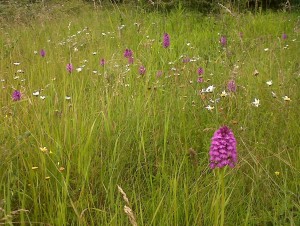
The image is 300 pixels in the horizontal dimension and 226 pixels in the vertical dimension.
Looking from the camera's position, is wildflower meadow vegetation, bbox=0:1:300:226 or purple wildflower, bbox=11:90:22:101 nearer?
wildflower meadow vegetation, bbox=0:1:300:226

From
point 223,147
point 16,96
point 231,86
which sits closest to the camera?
point 223,147

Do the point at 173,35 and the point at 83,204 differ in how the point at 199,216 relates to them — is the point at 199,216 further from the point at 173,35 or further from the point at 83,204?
the point at 173,35

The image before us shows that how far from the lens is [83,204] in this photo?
1.50 m

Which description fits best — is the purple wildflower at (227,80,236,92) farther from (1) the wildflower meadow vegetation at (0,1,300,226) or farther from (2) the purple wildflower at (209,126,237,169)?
(2) the purple wildflower at (209,126,237,169)

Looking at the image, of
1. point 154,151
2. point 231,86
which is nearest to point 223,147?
point 154,151

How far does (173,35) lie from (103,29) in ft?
3.33

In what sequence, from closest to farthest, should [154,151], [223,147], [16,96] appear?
[223,147] → [154,151] → [16,96]

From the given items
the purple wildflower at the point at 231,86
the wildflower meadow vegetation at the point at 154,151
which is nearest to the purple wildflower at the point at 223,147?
the wildflower meadow vegetation at the point at 154,151

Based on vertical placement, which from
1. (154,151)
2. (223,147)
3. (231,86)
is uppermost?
(223,147)

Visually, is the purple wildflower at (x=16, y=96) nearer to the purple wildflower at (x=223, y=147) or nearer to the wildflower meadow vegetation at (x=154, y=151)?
the wildflower meadow vegetation at (x=154, y=151)

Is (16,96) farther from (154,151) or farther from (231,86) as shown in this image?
(231,86)

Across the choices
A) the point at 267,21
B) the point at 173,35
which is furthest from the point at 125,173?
the point at 267,21

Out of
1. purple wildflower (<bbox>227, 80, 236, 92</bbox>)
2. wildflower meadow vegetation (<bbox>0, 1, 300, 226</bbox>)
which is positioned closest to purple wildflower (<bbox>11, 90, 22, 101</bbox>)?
wildflower meadow vegetation (<bbox>0, 1, 300, 226</bbox>)

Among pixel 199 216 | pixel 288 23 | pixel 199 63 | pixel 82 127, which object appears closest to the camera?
pixel 199 216
